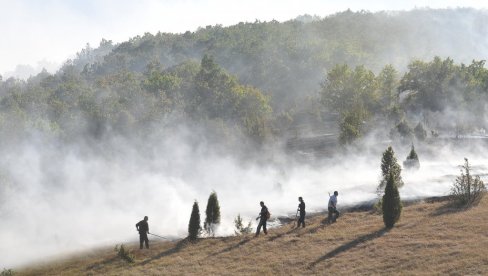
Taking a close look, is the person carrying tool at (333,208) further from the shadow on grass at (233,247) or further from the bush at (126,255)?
the bush at (126,255)

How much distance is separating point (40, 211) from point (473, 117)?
72.1 meters

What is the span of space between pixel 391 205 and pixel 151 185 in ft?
98.1

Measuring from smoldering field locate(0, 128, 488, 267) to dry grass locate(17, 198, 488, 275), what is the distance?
3.77 meters

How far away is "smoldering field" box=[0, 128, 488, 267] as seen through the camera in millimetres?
31953

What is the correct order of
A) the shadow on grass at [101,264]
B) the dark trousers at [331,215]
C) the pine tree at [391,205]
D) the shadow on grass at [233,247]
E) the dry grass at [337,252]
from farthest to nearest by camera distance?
the dark trousers at [331,215] < the shadow on grass at [101,264] < the shadow on grass at [233,247] < the pine tree at [391,205] < the dry grass at [337,252]

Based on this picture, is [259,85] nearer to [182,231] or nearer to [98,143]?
[98,143]

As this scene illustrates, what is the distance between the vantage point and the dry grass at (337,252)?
17.4m

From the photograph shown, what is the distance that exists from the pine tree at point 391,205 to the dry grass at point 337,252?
17.0 inches

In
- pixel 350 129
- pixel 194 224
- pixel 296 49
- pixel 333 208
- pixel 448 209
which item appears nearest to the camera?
pixel 448 209

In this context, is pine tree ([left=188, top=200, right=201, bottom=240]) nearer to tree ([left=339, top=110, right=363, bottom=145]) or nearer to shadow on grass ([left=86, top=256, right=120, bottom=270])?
shadow on grass ([left=86, top=256, right=120, bottom=270])

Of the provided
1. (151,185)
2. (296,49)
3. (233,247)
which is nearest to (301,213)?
(233,247)

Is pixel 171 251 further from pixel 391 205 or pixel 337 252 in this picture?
pixel 391 205

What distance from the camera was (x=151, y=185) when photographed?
47.2 metres

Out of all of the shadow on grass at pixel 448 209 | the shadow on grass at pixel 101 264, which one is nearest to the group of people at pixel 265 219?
the shadow on grass at pixel 101 264
